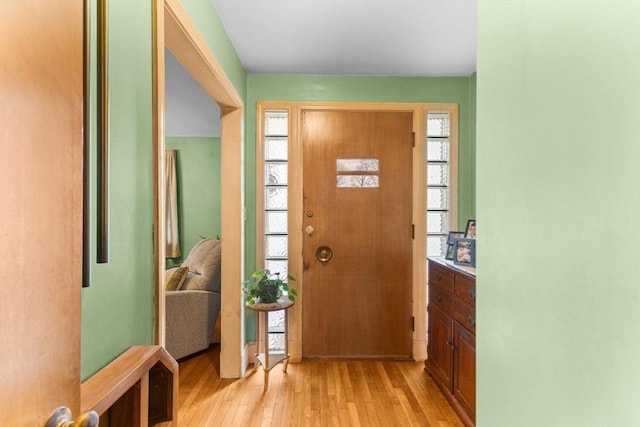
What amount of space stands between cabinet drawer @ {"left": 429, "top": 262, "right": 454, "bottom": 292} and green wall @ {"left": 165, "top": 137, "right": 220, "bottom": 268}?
325 centimetres

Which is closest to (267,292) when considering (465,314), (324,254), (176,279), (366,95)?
(324,254)

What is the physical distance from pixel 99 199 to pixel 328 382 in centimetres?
220

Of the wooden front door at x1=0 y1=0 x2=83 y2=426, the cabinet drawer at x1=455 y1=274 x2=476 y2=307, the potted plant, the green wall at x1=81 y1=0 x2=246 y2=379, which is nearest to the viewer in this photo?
the wooden front door at x1=0 y1=0 x2=83 y2=426

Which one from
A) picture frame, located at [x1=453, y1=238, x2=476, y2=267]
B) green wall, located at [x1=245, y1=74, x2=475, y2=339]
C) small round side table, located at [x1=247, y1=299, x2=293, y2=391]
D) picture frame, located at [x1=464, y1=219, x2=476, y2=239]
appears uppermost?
green wall, located at [x1=245, y1=74, x2=475, y2=339]

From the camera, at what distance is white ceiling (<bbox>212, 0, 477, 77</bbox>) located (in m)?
1.94

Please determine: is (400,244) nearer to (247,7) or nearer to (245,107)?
(245,107)

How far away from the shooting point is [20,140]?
1.40 ft

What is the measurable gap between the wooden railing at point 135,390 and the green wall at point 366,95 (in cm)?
172

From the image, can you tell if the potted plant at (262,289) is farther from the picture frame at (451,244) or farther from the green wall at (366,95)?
the picture frame at (451,244)

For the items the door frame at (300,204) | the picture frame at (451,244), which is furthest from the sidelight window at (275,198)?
the picture frame at (451,244)

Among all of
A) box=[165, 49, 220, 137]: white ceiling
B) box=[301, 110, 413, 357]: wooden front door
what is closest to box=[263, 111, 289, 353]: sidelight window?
box=[301, 110, 413, 357]: wooden front door

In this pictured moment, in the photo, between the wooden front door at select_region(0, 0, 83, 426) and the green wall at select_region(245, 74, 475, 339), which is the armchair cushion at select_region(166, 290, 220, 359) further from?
the wooden front door at select_region(0, 0, 83, 426)

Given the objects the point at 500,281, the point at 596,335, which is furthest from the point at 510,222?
the point at 596,335

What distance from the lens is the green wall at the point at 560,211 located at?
0.61 m
